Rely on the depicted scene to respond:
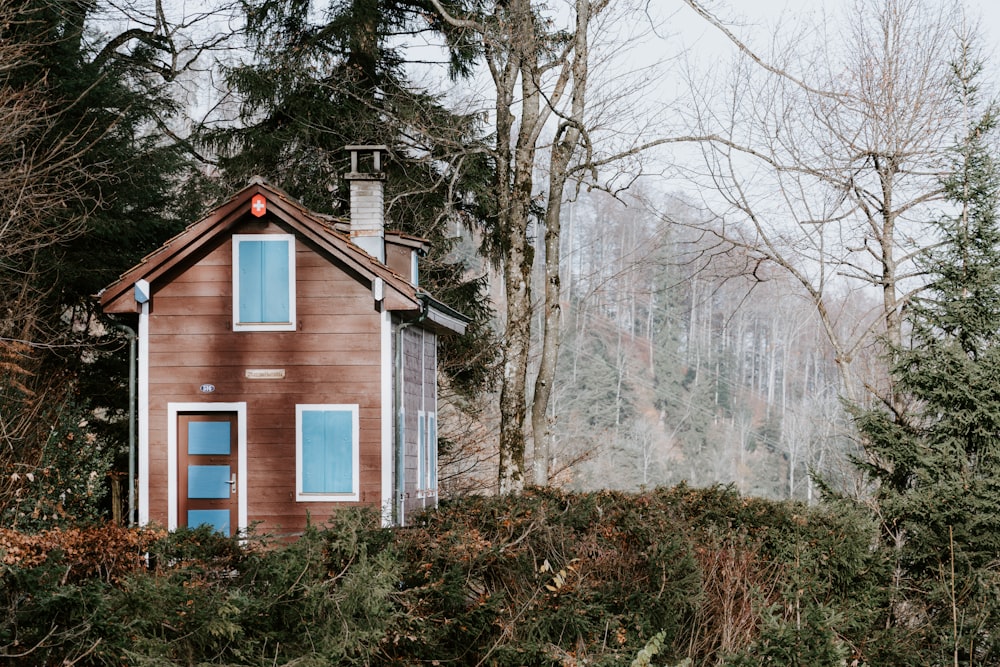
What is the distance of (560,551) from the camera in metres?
8.93

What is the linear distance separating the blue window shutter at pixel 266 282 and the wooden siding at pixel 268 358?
0.58 ft

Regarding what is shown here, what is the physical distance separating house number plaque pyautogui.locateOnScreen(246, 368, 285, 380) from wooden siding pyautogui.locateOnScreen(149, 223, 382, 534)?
0.14 ft

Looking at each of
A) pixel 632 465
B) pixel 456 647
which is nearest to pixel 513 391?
pixel 456 647

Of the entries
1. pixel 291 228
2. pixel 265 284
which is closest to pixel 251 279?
pixel 265 284

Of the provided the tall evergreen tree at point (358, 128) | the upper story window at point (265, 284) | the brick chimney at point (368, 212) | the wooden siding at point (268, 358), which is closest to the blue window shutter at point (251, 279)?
the upper story window at point (265, 284)

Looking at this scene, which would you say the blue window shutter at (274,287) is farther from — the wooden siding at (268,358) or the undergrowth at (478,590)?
the undergrowth at (478,590)

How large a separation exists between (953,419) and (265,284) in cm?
905

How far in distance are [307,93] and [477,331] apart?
6.01 metres

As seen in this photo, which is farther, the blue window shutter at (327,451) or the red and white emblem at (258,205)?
the red and white emblem at (258,205)

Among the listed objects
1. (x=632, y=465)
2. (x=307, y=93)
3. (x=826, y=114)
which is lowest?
(x=632, y=465)

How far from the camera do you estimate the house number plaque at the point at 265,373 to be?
14383 millimetres

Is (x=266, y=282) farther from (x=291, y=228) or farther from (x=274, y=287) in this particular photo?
(x=291, y=228)

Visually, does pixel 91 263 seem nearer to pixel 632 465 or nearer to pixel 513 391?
pixel 513 391

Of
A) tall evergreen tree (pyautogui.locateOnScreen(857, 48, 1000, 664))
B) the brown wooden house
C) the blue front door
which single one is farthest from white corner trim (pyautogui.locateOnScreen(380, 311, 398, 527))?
tall evergreen tree (pyautogui.locateOnScreen(857, 48, 1000, 664))
